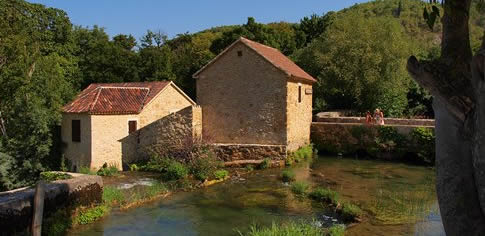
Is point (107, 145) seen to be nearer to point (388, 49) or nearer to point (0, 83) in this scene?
point (0, 83)

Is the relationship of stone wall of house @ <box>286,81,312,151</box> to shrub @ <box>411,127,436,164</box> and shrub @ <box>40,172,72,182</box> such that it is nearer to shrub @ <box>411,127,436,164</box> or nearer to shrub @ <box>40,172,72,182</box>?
shrub @ <box>411,127,436,164</box>

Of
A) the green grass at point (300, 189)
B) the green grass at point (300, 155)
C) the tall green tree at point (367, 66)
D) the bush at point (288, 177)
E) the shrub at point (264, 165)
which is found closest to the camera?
the green grass at point (300, 189)

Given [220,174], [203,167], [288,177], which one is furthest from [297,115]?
[203,167]

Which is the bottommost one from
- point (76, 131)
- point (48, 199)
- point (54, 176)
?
point (48, 199)

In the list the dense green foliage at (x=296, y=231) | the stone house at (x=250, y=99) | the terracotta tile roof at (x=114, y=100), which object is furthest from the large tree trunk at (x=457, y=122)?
the terracotta tile roof at (x=114, y=100)

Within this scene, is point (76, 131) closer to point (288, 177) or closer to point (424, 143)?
point (288, 177)

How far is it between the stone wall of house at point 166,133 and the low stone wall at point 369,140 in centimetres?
739

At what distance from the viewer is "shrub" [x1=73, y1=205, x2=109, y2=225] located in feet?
36.4

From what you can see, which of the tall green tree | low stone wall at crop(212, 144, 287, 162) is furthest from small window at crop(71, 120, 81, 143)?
the tall green tree

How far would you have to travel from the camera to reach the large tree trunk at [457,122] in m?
3.66

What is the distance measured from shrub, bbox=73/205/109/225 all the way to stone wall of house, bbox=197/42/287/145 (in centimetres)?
989

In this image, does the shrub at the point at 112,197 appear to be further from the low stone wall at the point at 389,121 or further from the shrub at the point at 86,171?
the low stone wall at the point at 389,121

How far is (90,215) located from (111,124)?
885 centimetres

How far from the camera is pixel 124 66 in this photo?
3500 cm
